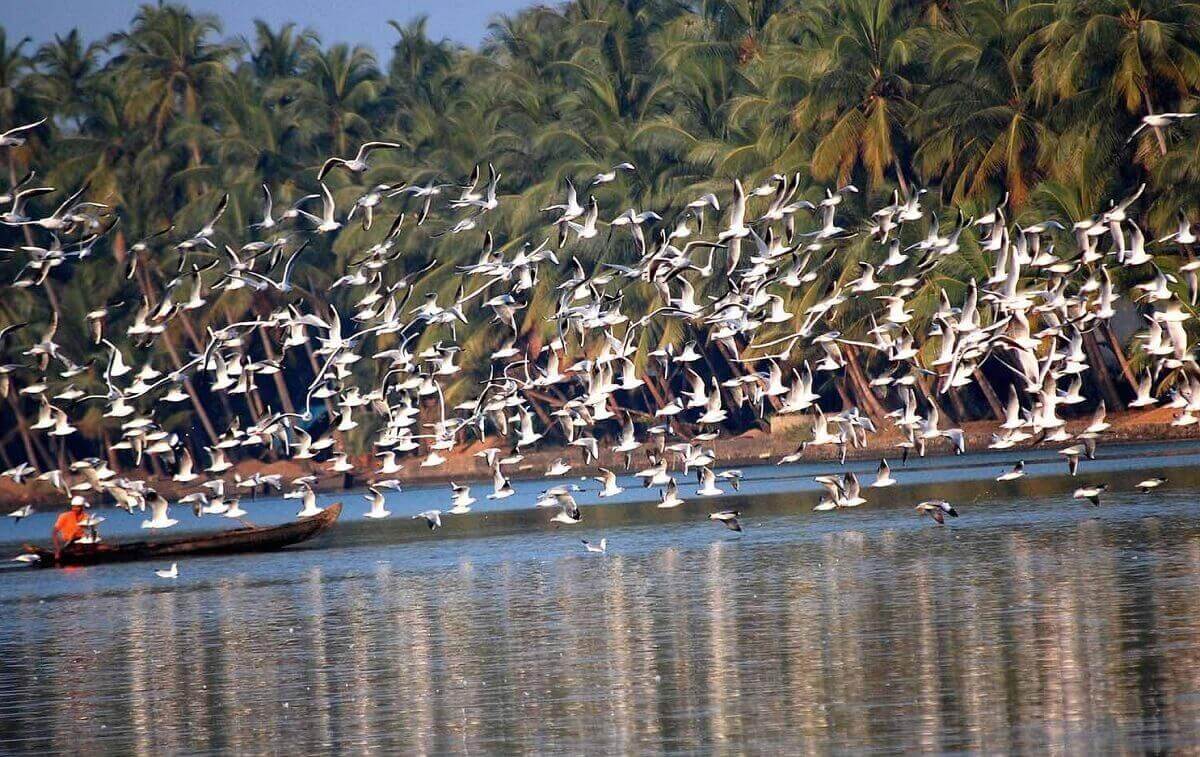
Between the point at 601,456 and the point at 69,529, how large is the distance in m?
29.5

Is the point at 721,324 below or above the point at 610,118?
below

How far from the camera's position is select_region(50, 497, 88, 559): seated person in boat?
42.0m

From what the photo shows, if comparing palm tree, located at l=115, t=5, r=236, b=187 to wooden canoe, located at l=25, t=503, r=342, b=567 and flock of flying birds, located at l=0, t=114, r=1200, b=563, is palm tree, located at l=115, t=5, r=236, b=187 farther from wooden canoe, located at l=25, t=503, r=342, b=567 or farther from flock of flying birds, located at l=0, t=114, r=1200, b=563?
wooden canoe, located at l=25, t=503, r=342, b=567

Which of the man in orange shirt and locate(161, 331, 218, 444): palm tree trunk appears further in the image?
locate(161, 331, 218, 444): palm tree trunk

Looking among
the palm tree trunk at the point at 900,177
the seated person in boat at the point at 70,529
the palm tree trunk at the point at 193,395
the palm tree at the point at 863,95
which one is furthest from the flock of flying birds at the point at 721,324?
the palm tree trunk at the point at 193,395

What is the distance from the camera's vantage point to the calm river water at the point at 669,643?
18.1 metres

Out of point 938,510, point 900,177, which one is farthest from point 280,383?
point 938,510

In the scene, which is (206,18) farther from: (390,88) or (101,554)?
(101,554)

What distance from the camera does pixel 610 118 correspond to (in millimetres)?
69875

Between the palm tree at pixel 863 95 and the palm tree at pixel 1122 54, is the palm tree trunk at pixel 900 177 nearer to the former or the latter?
the palm tree at pixel 863 95

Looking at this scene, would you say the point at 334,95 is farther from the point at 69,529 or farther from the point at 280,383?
the point at 69,529

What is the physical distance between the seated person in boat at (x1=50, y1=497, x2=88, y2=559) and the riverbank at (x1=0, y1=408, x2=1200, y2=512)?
80.7ft

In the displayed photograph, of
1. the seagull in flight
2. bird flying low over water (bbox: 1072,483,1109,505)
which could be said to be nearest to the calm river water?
bird flying low over water (bbox: 1072,483,1109,505)

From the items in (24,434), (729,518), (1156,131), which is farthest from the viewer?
(24,434)
